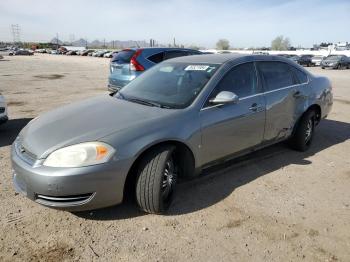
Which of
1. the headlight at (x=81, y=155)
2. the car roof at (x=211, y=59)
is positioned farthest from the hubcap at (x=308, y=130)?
the headlight at (x=81, y=155)

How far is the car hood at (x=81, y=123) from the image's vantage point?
10.1ft

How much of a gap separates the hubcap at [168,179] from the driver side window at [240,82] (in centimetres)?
89

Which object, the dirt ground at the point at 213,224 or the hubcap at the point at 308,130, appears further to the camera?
the hubcap at the point at 308,130

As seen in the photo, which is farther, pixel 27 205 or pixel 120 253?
pixel 27 205

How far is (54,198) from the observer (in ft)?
9.70

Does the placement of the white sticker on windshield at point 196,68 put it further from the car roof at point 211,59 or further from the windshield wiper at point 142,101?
the windshield wiper at point 142,101

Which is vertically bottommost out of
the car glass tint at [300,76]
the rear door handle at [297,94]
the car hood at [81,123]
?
the car hood at [81,123]

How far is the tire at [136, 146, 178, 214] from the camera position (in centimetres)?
317

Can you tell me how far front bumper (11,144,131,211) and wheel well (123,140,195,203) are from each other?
0.59 feet

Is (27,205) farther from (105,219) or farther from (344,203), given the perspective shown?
(344,203)

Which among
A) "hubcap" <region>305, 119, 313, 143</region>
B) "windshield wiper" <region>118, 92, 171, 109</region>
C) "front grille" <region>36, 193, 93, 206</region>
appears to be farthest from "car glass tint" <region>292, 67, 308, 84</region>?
"front grille" <region>36, 193, 93, 206</region>

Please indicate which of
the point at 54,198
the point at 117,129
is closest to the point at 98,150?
the point at 117,129

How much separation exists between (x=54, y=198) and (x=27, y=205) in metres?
0.78

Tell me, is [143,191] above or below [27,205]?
above
